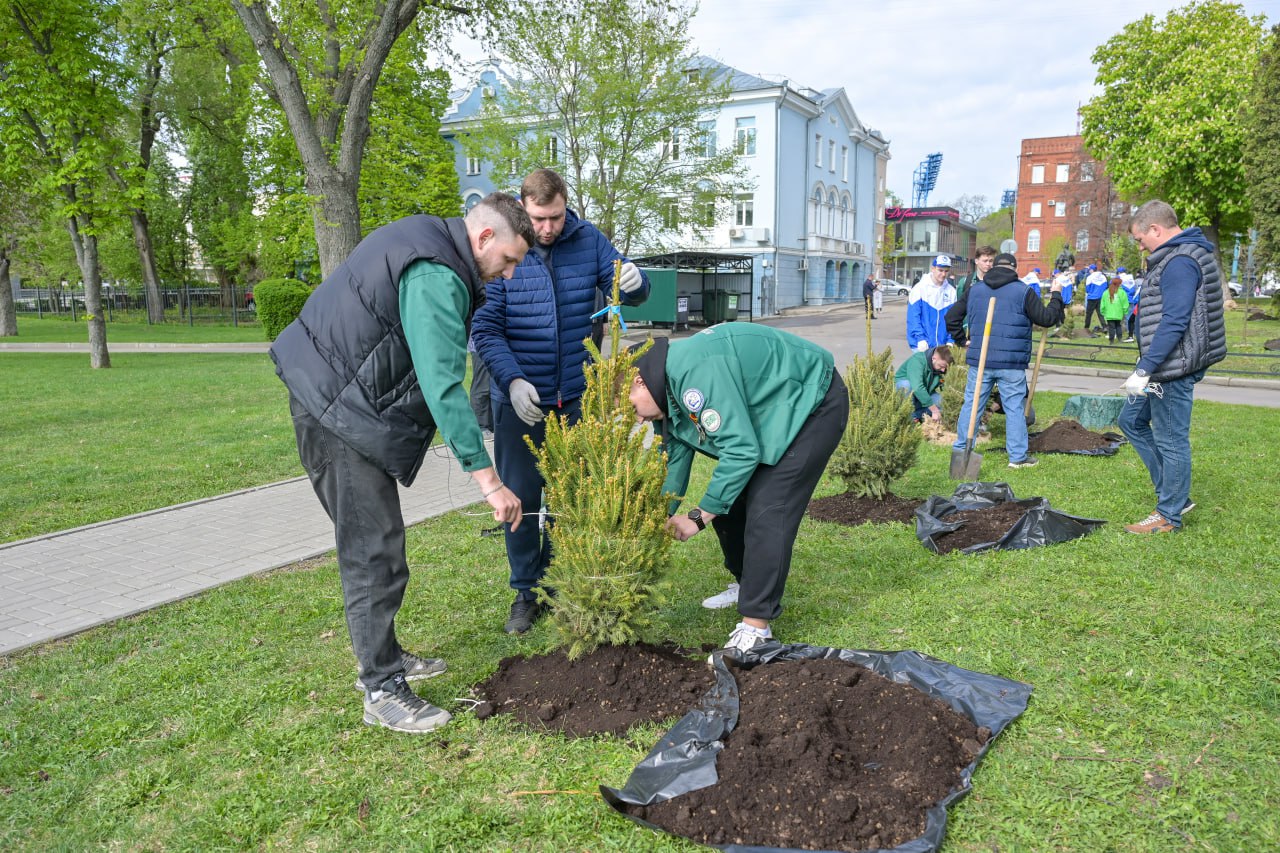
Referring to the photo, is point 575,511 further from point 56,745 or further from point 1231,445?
point 1231,445

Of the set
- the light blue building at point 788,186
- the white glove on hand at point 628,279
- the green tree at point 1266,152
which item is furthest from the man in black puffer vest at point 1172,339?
the light blue building at point 788,186

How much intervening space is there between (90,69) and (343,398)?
17.4 metres

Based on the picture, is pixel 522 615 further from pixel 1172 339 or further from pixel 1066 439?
pixel 1066 439

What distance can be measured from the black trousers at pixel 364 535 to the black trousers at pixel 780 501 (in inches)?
59.7

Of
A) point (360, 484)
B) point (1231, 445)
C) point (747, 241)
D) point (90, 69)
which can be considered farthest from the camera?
point (747, 241)

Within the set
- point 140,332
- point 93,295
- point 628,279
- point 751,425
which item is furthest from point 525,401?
point 140,332

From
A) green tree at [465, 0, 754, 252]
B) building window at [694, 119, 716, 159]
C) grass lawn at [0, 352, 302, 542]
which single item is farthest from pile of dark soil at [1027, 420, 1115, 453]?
building window at [694, 119, 716, 159]

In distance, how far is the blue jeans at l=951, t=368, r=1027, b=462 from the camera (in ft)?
24.6

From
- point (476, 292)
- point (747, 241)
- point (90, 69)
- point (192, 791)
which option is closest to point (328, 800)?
point (192, 791)

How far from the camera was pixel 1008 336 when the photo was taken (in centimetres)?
740

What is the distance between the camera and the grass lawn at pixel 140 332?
2731 centimetres

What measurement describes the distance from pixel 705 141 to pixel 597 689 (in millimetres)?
25718

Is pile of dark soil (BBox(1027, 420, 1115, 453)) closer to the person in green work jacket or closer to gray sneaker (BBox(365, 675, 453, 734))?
the person in green work jacket

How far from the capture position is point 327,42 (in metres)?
13.7
